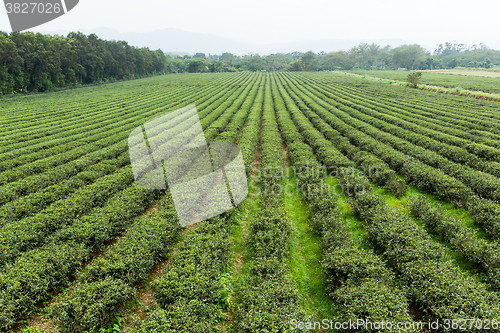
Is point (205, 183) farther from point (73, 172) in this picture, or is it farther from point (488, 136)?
point (488, 136)

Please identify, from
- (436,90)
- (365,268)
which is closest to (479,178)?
(365,268)

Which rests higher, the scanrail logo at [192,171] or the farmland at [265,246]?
the scanrail logo at [192,171]

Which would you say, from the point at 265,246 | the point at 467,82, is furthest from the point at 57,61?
Answer: the point at 467,82

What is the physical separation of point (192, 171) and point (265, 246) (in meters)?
7.67

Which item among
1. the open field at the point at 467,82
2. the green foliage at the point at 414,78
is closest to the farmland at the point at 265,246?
the open field at the point at 467,82

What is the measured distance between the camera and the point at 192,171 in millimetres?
14523

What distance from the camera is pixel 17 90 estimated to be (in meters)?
50.9

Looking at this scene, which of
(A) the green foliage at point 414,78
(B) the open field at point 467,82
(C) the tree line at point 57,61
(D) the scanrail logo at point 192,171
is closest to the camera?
(D) the scanrail logo at point 192,171

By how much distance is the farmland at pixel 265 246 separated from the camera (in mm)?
6305

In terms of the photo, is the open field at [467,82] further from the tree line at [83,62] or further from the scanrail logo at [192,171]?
the tree line at [83,62]

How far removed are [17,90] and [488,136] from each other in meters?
80.9

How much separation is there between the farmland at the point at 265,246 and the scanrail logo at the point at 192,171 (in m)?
0.79

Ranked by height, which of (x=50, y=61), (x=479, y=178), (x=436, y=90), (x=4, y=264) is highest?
(x=50, y=61)

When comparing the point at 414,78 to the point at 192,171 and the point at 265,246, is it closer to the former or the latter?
the point at 192,171
